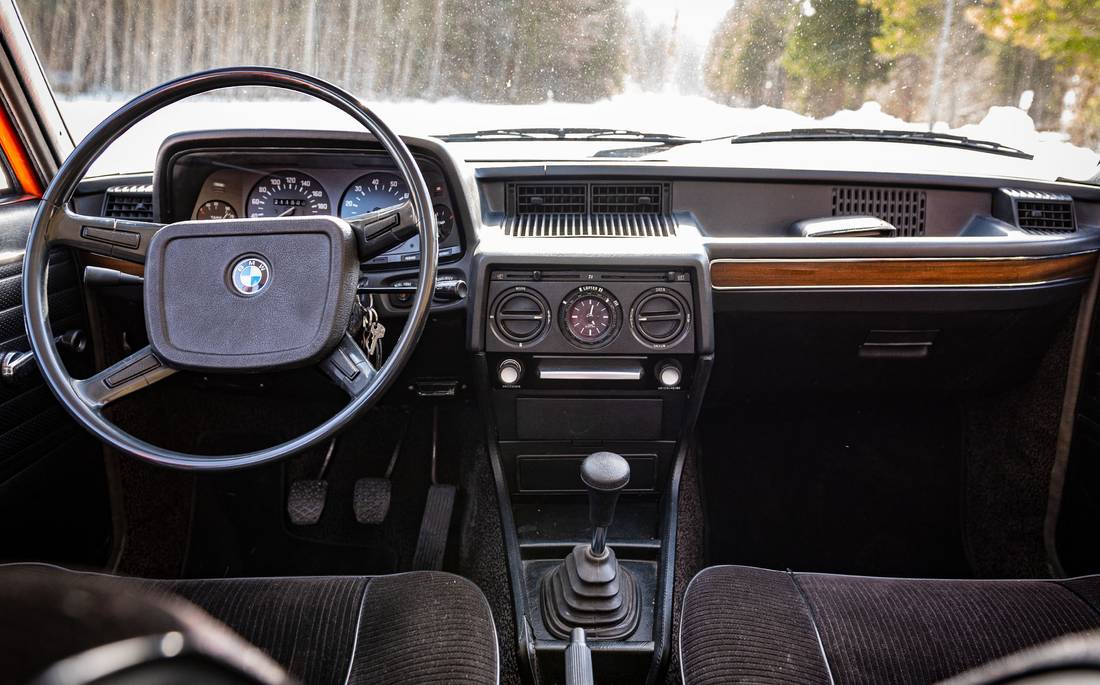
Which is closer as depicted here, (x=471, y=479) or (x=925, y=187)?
(x=925, y=187)

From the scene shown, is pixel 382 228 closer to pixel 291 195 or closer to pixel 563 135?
pixel 291 195

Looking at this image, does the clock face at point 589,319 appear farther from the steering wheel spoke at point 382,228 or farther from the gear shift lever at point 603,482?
the steering wheel spoke at point 382,228

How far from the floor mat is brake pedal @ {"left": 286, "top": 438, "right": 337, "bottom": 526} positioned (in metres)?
1.25

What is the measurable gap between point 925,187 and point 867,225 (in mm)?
312

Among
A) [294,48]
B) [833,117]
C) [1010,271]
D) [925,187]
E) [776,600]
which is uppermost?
[294,48]

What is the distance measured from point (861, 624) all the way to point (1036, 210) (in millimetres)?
1355

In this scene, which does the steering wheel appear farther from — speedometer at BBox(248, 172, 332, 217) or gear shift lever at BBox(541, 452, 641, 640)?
gear shift lever at BBox(541, 452, 641, 640)

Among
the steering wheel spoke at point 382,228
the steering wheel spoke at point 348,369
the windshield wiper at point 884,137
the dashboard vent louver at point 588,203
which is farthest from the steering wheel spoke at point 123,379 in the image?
the windshield wiper at point 884,137

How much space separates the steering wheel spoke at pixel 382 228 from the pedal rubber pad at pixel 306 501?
1217 mm

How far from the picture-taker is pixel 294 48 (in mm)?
2094

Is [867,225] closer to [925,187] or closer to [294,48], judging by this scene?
[925,187]

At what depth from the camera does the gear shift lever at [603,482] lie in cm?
157

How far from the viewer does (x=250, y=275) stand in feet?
4.82

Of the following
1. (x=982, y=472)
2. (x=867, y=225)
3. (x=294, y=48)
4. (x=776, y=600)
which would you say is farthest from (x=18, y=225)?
(x=982, y=472)
